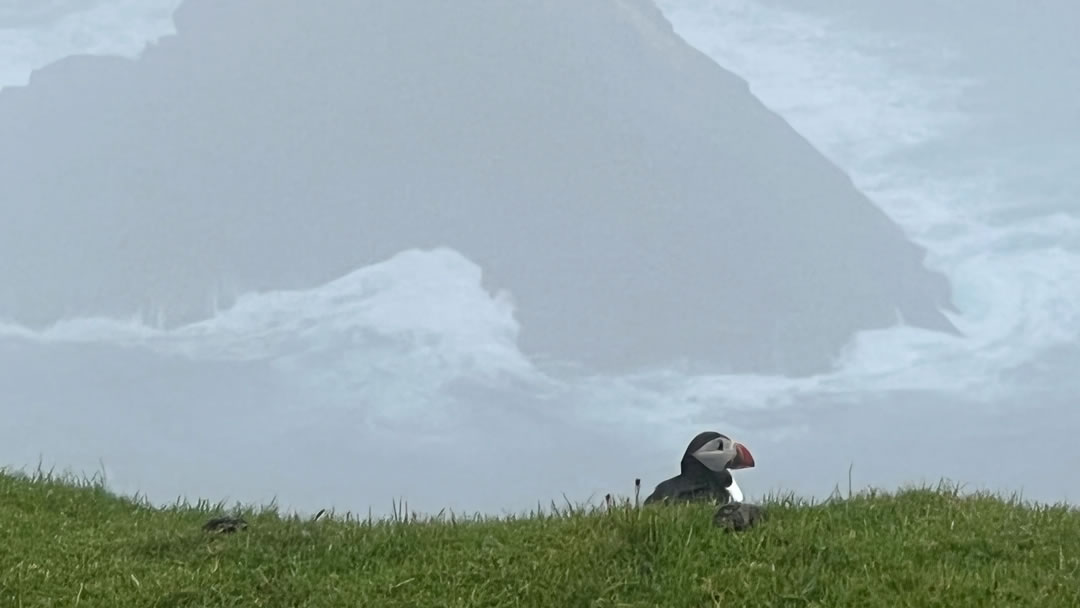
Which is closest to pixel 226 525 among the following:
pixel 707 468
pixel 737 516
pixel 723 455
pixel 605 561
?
pixel 605 561

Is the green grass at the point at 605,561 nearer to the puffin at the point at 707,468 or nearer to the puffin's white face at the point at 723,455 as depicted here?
the puffin at the point at 707,468

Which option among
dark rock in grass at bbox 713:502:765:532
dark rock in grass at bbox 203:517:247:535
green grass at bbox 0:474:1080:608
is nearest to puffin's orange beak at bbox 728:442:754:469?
green grass at bbox 0:474:1080:608

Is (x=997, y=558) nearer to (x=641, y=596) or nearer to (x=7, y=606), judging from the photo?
(x=641, y=596)

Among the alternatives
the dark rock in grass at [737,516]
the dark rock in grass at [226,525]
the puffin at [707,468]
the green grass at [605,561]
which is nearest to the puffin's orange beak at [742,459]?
the puffin at [707,468]

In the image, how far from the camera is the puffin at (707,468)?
11.9 m

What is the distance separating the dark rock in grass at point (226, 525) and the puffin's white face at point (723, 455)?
4.62 metres

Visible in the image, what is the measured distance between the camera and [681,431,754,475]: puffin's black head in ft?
39.9

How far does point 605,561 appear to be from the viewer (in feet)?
28.9

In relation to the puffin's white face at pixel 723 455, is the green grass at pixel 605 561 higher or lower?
lower

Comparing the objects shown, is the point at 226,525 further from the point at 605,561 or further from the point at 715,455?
the point at 715,455

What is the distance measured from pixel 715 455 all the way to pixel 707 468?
16cm

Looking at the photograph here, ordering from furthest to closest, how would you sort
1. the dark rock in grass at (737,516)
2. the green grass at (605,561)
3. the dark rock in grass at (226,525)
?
1. the dark rock in grass at (226,525)
2. the dark rock in grass at (737,516)
3. the green grass at (605,561)

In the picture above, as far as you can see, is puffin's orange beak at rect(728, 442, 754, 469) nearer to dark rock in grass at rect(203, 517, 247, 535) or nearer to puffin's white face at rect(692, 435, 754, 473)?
puffin's white face at rect(692, 435, 754, 473)

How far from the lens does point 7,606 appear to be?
9578 millimetres
